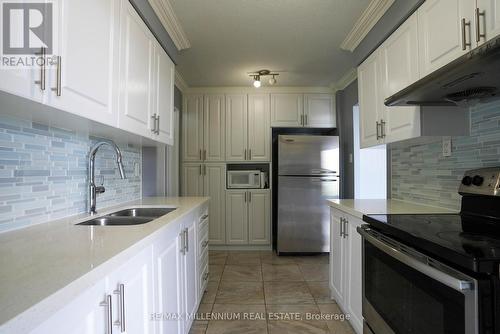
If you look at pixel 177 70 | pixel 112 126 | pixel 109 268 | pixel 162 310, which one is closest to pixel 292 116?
pixel 177 70

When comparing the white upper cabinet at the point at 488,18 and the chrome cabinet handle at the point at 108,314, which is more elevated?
the white upper cabinet at the point at 488,18

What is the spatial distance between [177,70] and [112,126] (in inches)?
83.9

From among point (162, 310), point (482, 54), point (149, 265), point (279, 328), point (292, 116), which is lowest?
point (279, 328)

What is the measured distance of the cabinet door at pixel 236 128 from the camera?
3.92 m

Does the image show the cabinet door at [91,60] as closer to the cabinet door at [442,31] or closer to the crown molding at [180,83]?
the cabinet door at [442,31]

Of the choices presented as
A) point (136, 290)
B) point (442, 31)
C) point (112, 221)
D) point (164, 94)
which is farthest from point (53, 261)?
point (442, 31)

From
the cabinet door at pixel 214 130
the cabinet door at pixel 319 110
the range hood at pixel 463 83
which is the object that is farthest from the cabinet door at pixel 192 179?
the range hood at pixel 463 83

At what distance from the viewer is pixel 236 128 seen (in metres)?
3.93

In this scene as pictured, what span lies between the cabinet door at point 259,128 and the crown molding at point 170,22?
149cm

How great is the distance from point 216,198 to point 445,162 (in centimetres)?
278

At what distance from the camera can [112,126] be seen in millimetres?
1412

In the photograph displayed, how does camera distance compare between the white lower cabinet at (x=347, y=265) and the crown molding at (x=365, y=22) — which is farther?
the crown molding at (x=365, y=22)

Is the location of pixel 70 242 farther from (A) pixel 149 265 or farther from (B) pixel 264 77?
(B) pixel 264 77

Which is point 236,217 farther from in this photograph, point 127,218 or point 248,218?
point 127,218
